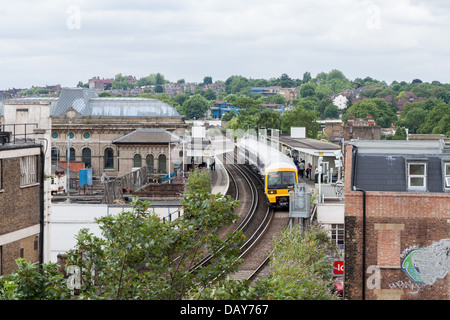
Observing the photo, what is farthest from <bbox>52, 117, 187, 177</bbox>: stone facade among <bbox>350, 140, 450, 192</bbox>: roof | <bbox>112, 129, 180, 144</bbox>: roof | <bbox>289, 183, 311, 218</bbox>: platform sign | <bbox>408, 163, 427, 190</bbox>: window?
<bbox>408, 163, 427, 190</bbox>: window

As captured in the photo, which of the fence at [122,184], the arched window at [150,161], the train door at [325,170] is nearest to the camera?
the fence at [122,184]

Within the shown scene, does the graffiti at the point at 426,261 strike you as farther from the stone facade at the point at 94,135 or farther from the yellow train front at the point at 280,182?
the stone facade at the point at 94,135

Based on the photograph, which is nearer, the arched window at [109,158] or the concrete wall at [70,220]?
the concrete wall at [70,220]

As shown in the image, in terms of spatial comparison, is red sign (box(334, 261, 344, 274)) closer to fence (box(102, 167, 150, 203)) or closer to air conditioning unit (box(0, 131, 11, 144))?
air conditioning unit (box(0, 131, 11, 144))

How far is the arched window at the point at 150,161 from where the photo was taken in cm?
7450

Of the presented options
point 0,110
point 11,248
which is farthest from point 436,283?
point 0,110

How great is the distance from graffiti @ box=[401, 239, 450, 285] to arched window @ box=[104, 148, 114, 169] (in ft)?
197

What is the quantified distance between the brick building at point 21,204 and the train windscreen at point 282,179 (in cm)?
2020

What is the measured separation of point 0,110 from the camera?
275 ft

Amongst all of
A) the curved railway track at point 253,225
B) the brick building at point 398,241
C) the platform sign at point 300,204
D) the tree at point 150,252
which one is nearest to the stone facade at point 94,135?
the curved railway track at point 253,225

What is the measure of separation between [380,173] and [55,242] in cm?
1936

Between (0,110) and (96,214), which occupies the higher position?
(0,110)
